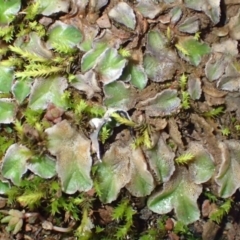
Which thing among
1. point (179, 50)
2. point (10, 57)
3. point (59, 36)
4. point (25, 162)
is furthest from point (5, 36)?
point (179, 50)

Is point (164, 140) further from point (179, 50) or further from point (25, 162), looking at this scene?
point (25, 162)

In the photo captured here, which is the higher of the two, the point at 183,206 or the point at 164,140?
Result: the point at 164,140

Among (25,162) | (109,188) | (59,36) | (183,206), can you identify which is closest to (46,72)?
(59,36)

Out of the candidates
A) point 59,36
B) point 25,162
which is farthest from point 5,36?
point 25,162

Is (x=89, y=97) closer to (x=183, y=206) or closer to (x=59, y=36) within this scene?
(x=59, y=36)

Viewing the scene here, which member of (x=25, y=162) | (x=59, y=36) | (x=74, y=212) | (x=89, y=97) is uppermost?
(x=59, y=36)

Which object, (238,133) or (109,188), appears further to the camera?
(238,133)

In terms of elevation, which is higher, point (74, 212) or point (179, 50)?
point (179, 50)

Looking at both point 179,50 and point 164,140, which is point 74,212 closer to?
point 164,140

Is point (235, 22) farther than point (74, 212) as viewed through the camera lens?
Yes
